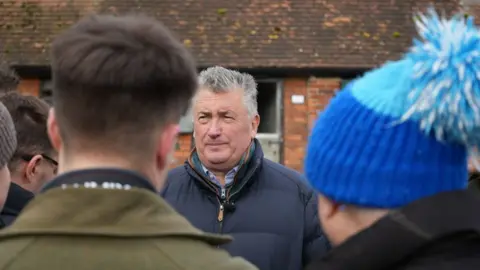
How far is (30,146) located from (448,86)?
2.33 metres

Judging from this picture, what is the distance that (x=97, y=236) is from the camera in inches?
55.5

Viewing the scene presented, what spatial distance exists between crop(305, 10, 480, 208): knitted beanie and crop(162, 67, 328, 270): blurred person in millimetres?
1796

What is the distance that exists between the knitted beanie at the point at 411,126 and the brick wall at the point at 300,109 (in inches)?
448

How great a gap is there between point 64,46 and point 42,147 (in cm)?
190

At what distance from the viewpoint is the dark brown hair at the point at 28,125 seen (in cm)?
324

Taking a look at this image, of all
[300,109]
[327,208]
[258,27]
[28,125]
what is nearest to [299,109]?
[300,109]

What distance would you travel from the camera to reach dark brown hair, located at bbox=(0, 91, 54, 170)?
324 centimetres

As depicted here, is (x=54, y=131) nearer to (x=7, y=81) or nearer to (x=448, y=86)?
(x=448, y=86)

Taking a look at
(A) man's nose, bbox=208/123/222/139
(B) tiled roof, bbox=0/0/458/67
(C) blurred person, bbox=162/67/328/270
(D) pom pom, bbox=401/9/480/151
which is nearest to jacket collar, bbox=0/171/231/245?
(D) pom pom, bbox=401/9/480/151

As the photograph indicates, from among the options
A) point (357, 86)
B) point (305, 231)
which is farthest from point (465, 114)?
point (305, 231)

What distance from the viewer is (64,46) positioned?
150 centimetres

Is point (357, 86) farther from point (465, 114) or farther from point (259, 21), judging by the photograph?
point (259, 21)

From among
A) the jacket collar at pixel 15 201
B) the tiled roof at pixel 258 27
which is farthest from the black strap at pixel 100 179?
the tiled roof at pixel 258 27

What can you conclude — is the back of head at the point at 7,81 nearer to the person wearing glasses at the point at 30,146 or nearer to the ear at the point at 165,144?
the person wearing glasses at the point at 30,146
